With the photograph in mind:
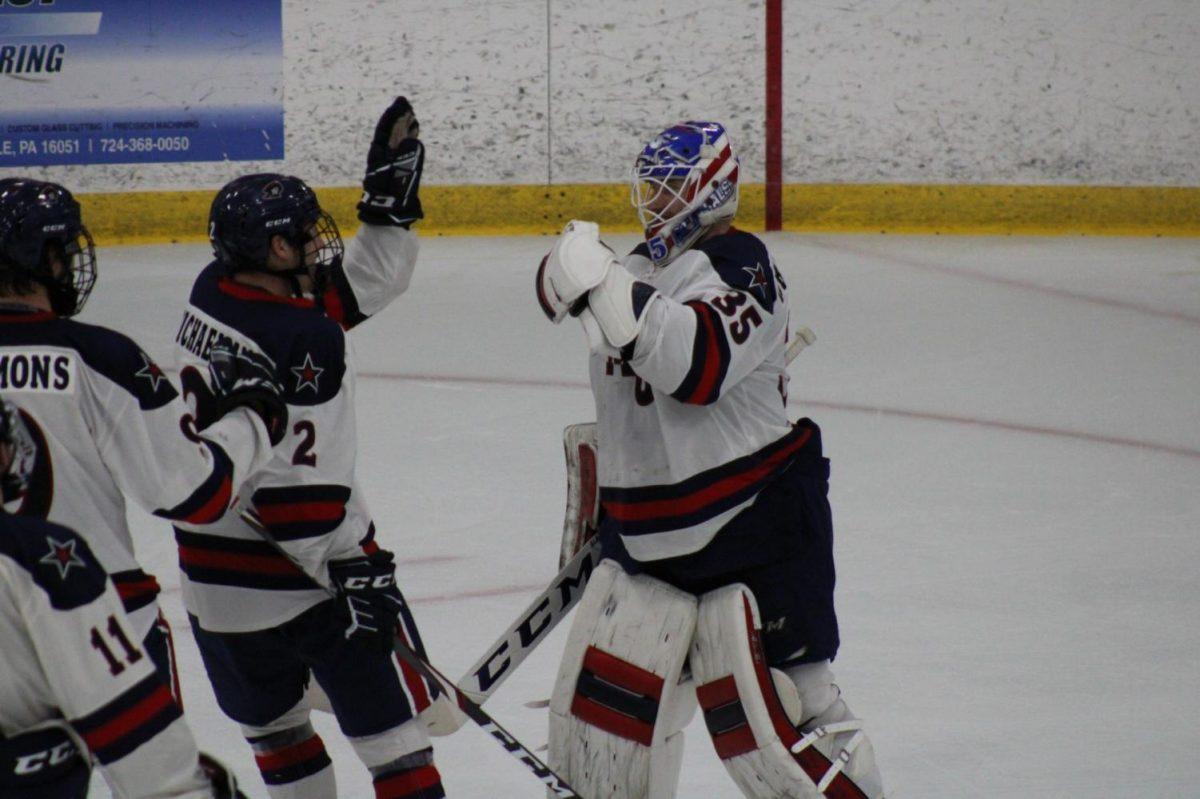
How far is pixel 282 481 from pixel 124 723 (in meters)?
0.68

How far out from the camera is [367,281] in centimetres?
255

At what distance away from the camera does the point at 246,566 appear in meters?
2.21

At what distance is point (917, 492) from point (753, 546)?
6.48ft

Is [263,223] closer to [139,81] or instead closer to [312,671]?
[312,671]

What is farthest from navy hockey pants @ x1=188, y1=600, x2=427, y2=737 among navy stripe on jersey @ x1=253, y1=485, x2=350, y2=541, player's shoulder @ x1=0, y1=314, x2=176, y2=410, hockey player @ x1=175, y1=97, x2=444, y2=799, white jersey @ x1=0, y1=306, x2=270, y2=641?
player's shoulder @ x1=0, y1=314, x2=176, y2=410

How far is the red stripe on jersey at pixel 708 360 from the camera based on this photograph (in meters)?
2.10

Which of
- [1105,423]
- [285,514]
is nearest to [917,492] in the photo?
[1105,423]

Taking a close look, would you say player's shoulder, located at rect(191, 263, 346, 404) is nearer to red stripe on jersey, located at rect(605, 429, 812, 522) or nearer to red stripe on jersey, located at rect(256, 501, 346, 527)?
red stripe on jersey, located at rect(256, 501, 346, 527)

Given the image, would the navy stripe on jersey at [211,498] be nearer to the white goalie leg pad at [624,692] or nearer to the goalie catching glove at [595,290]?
the goalie catching glove at [595,290]

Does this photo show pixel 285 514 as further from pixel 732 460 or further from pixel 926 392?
pixel 926 392

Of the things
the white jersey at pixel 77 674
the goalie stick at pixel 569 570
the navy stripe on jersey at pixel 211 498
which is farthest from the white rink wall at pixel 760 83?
the white jersey at pixel 77 674

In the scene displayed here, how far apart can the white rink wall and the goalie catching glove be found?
222 inches

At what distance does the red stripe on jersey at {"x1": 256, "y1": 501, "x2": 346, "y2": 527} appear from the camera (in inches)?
85.4

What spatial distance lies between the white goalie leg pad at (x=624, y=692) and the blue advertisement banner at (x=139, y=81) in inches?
220
